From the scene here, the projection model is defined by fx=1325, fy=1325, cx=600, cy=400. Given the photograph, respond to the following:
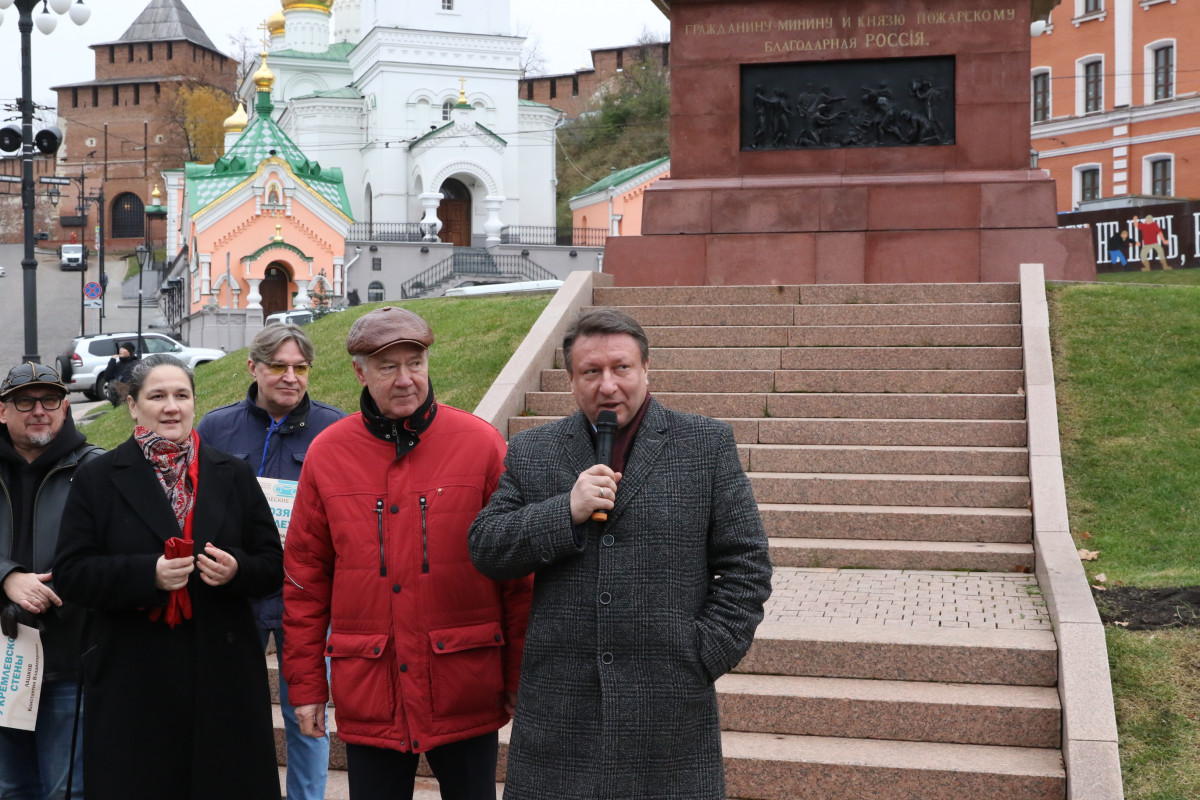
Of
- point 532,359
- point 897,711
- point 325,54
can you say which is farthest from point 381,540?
point 325,54

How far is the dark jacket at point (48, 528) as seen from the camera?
14.4ft

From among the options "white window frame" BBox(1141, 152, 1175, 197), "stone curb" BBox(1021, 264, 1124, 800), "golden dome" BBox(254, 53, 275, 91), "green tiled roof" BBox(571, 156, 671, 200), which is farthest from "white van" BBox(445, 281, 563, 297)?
"golden dome" BBox(254, 53, 275, 91)

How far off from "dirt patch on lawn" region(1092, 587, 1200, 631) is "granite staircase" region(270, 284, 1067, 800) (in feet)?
1.11

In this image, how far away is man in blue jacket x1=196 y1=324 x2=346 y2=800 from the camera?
16.1ft

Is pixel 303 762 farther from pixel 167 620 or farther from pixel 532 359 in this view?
pixel 532 359

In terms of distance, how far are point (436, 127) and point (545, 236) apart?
5.89 meters

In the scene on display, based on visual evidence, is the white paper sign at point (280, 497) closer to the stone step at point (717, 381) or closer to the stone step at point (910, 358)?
the stone step at point (717, 381)

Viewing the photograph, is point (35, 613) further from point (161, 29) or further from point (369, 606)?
point (161, 29)

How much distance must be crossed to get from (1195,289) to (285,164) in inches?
1508

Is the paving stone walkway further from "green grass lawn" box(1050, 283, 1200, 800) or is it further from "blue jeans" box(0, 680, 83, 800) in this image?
"blue jeans" box(0, 680, 83, 800)

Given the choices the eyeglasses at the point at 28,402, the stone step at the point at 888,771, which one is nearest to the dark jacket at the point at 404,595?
the eyeglasses at the point at 28,402

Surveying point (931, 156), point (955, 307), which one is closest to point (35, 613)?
point (955, 307)

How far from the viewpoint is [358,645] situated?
3.60 m

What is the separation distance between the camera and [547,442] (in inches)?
136
